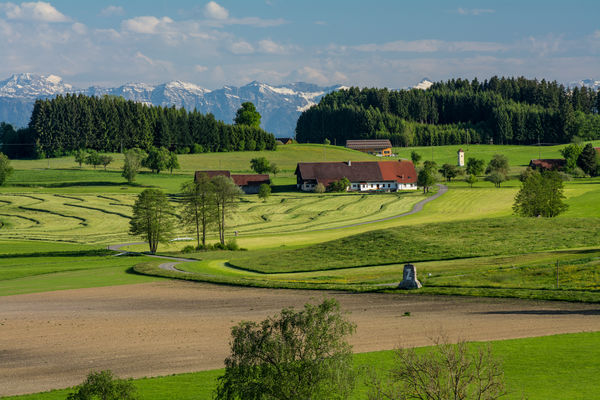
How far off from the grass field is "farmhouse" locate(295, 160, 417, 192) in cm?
12918

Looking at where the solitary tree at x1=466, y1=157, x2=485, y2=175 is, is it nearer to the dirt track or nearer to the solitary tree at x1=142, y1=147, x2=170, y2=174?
the solitary tree at x1=142, y1=147, x2=170, y2=174

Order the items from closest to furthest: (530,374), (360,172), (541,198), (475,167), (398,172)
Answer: (530,374), (541,198), (398,172), (360,172), (475,167)

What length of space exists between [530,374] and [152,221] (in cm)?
6464

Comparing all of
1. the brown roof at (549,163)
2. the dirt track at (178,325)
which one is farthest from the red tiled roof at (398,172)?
the dirt track at (178,325)

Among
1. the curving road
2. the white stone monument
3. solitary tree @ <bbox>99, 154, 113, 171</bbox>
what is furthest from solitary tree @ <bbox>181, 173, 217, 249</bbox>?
solitary tree @ <bbox>99, 154, 113, 171</bbox>

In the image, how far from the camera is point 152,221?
273ft

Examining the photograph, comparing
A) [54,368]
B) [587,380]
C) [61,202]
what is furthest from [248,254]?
[61,202]

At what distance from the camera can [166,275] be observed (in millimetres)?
59094

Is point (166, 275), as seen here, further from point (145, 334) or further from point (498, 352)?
point (498, 352)

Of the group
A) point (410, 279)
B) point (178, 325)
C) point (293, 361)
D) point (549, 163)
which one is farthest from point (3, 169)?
point (293, 361)

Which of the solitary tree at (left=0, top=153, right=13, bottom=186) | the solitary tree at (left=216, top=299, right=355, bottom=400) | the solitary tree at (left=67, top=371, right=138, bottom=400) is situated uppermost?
the solitary tree at (left=0, top=153, right=13, bottom=186)

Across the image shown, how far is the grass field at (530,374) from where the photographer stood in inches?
882

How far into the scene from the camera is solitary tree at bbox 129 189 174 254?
83500 mm

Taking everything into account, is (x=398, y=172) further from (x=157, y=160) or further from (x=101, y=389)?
(x=101, y=389)
